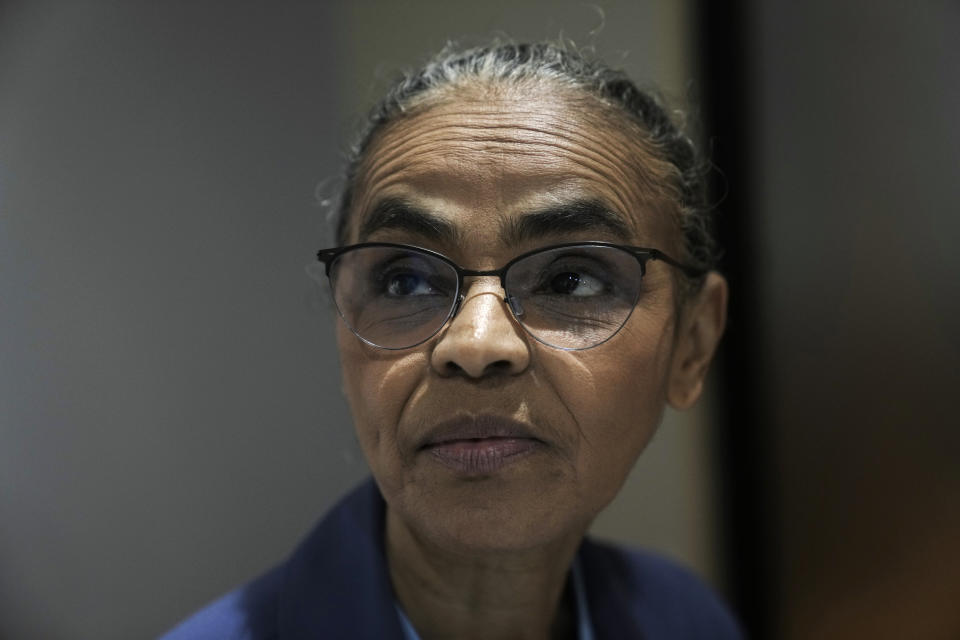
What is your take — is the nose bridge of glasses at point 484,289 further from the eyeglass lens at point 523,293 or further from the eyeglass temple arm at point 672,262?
the eyeglass temple arm at point 672,262

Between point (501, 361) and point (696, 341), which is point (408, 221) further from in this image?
point (696, 341)

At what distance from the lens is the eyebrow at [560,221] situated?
1.08 m

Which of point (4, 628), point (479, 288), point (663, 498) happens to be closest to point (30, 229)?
point (4, 628)

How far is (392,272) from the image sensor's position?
3.81 ft

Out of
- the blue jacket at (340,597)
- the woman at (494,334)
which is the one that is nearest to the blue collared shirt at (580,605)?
the blue jacket at (340,597)

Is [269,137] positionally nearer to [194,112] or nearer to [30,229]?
[194,112]

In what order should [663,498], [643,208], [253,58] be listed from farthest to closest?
[663,498], [253,58], [643,208]

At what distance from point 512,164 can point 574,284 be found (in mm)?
191

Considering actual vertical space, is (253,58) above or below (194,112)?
above

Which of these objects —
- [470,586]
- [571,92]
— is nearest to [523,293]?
[571,92]

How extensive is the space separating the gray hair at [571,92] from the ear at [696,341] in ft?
0.18

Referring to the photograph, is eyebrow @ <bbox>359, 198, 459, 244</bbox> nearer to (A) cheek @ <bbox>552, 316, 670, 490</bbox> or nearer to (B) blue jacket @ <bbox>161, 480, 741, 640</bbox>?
(A) cheek @ <bbox>552, 316, 670, 490</bbox>

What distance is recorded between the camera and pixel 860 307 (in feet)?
5.96

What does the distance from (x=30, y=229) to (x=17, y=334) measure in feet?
0.71
